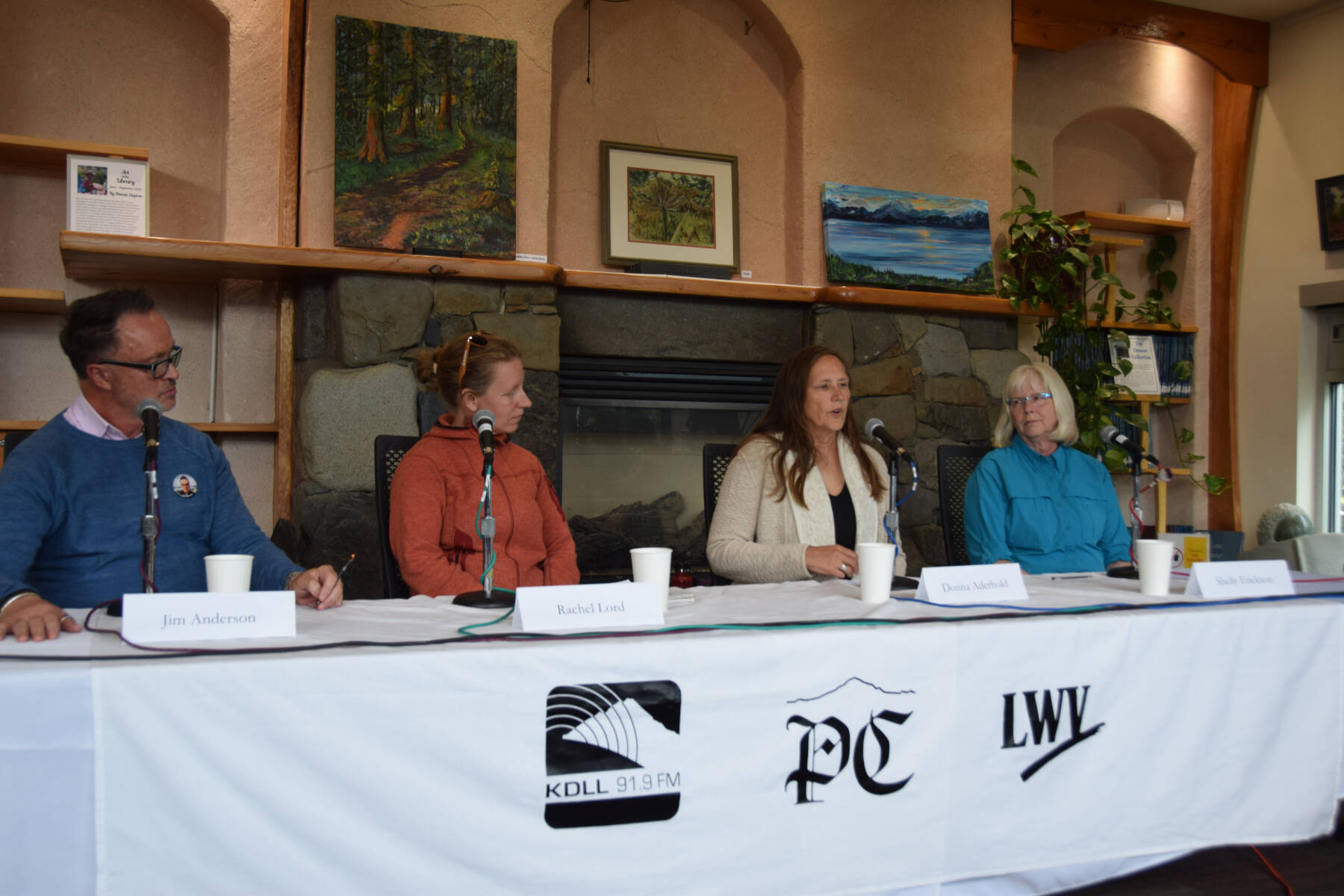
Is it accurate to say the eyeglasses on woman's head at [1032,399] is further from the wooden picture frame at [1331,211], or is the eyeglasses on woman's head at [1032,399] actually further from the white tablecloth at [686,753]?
the wooden picture frame at [1331,211]

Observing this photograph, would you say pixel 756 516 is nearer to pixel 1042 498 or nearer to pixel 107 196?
pixel 1042 498

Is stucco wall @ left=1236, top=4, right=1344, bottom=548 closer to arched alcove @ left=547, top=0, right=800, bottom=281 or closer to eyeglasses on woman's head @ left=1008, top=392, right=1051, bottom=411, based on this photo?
arched alcove @ left=547, top=0, right=800, bottom=281

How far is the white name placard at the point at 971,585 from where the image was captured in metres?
1.50

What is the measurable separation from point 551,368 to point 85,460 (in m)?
1.73

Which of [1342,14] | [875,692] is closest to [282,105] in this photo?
[875,692]

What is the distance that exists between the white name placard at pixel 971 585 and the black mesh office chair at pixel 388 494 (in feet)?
3.25

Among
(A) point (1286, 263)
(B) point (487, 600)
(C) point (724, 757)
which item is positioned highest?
(A) point (1286, 263)

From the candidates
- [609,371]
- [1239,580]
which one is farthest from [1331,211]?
[1239,580]

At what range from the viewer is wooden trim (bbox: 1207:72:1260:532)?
4.71 m

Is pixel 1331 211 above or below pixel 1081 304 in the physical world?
above

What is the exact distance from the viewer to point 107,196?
298cm

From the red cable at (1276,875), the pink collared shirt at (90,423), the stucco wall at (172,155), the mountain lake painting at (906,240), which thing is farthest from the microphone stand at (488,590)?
the mountain lake painting at (906,240)

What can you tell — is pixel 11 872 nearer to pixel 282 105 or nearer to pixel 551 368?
pixel 551 368

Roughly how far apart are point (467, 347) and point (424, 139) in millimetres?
1332
